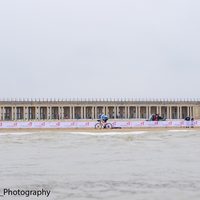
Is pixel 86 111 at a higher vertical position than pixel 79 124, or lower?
higher

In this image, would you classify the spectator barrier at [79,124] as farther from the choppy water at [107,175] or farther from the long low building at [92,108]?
the long low building at [92,108]

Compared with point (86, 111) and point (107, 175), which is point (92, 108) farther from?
point (107, 175)

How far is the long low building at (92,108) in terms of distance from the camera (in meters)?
121

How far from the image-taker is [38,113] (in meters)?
122

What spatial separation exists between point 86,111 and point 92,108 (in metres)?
3.46

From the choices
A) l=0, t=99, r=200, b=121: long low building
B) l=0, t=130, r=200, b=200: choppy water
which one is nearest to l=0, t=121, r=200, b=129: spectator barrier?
l=0, t=130, r=200, b=200: choppy water

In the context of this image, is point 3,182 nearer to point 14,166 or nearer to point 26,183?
point 26,183

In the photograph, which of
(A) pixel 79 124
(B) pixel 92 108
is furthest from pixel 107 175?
(B) pixel 92 108

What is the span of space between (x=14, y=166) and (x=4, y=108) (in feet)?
366

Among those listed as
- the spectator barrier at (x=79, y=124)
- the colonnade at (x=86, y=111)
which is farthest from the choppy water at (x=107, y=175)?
the colonnade at (x=86, y=111)

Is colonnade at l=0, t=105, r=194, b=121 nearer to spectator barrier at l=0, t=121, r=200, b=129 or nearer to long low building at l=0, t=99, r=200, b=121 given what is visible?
long low building at l=0, t=99, r=200, b=121

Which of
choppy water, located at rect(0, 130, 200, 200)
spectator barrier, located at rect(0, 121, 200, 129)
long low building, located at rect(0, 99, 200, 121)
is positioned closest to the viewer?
choppy water, located at rect(0, 130, 200, 200)

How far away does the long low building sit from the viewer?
121 meters

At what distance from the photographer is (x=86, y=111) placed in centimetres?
12544
